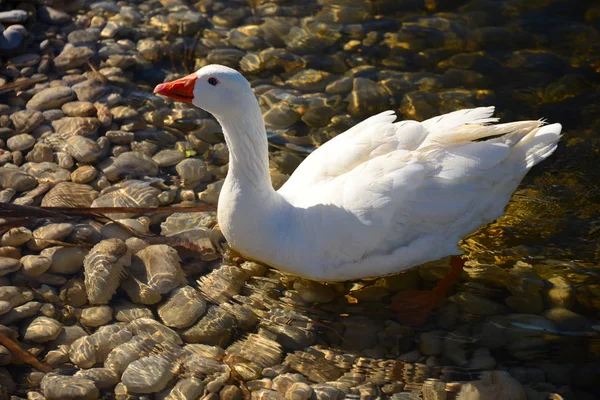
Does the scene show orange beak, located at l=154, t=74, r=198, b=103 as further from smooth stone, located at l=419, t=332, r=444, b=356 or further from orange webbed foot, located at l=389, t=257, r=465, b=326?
smooth stone, located at l=419, t=332, r=444, b=356

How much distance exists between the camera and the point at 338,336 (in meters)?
5.21

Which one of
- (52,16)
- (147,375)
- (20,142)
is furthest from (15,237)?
(52,16)

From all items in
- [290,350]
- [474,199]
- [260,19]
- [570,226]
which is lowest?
[290,350]

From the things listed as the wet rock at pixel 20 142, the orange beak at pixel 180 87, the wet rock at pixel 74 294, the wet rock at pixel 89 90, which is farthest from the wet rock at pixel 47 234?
the wet rock at pixel 89 90

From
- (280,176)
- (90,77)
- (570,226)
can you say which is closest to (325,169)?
(280,176)

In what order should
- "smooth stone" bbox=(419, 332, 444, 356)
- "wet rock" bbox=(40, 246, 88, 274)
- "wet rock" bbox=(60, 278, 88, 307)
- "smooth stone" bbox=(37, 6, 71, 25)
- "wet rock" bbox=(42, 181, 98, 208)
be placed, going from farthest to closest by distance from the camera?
1. "smooth stone" bbox=(37, 6, 71, 25)
2. "wet rock" bbox=(42, 181, 98, 208)
3. "wet rock" bbox=(40, 246, 88, 274)
4. "wet rock" bbox=(60, 278, 88, 307)
5. "smooth stone" bbox=(419, 332, 444, 356)

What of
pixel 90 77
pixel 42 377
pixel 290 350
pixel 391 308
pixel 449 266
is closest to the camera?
pixel 42 377

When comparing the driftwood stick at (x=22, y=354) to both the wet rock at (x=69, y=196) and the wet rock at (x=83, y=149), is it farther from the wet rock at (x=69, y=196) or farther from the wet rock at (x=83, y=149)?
the wet rock at (x=83, y=149)

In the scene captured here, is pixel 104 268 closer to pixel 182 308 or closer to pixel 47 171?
pixel 182 308

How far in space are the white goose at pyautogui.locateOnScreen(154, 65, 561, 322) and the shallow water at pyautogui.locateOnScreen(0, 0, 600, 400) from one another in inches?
18.1

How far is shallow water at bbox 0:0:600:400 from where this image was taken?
4.98 m

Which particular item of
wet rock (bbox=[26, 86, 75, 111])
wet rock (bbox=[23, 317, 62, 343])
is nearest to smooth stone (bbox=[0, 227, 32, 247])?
wet rock (bbox=[23, 317, 62, 343])

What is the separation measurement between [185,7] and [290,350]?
194 inches

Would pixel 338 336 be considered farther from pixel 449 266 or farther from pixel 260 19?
pixel 260 19
